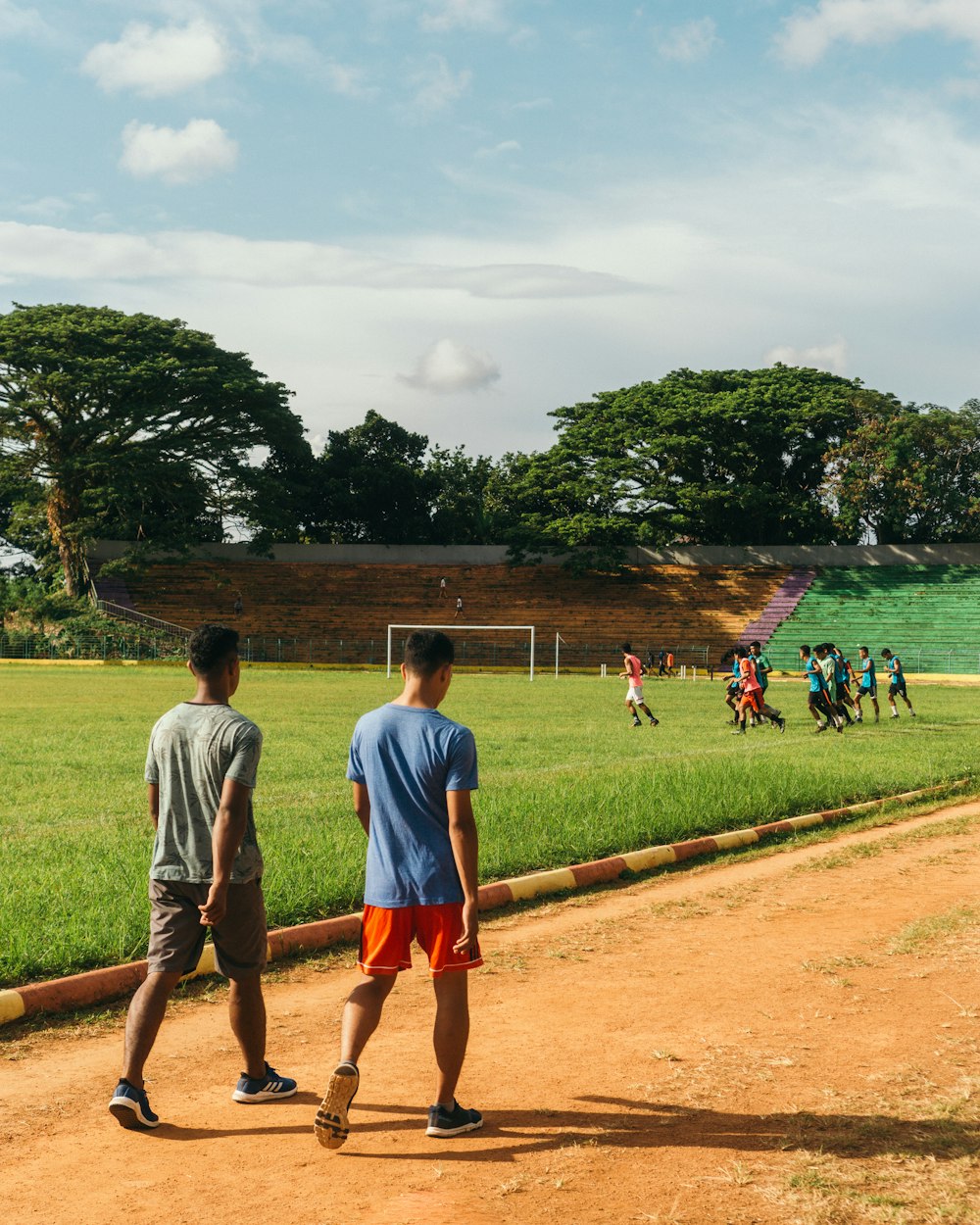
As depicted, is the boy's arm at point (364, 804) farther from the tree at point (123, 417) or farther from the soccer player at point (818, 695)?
the tree at point (123, 417)

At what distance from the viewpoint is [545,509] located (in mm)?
65625

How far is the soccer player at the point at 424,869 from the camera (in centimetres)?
443

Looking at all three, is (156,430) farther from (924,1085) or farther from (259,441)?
(924,1085)

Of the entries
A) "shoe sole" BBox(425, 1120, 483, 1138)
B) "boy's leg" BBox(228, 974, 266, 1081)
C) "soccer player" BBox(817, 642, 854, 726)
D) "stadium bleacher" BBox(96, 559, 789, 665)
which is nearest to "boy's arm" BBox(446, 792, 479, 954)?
"shoe sole" BBox(425, 1120, 483, 1138)

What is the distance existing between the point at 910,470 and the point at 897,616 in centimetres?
751

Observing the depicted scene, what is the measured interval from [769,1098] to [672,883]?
15.0ft

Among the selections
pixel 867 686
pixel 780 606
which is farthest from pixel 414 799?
pixel 780 606

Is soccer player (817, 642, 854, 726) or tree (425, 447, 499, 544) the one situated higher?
tree (425, 447, 499, 544)

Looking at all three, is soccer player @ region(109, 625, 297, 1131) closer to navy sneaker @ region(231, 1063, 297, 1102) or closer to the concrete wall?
navy sneaker @ region(231, 1063, 297, 1102)

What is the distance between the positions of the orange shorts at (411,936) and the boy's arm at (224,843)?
1.84ft

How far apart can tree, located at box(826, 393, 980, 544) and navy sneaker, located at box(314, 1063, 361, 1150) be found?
184ft

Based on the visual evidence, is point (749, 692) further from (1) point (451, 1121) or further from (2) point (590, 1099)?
(1) point (451, 1121)

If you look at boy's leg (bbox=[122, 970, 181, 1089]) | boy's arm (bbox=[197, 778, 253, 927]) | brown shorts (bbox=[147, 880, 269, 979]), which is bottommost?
boy's leg (bbox=[122, 970, 181, 1089])

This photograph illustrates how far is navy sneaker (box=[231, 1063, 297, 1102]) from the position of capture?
15.9ft
